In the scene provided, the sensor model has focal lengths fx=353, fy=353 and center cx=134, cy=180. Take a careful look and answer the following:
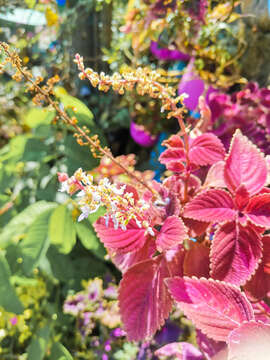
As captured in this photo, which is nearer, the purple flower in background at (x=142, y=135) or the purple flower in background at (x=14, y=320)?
the purple flower in background at (x=14, y=320)

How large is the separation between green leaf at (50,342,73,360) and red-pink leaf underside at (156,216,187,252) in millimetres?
197

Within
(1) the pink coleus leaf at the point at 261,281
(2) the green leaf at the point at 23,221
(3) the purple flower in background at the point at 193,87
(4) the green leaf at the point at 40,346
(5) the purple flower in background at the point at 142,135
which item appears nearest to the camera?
(1) the pink coleus leaf at the point at 261,281

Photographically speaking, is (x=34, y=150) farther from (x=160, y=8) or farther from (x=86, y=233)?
(x=160, y=8)

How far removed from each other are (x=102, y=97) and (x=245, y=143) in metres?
0.61

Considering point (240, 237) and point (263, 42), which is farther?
point (263, 42)

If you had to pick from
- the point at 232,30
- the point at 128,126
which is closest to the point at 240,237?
the point at 232,30

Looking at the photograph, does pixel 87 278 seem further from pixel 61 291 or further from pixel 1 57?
pixel 1 57

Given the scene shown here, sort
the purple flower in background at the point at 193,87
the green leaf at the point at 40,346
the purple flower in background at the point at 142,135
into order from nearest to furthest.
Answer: the green leaf at the point at 40,346 < the purple flower in background at the point at 193,87 < the purple flower in background at the point at 142,135

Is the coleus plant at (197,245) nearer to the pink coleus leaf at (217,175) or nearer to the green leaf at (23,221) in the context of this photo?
the pink coleus leaf at (217,175)

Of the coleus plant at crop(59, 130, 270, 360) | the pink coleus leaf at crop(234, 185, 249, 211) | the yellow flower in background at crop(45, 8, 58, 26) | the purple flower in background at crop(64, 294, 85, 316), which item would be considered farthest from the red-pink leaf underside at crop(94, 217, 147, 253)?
the yellow flower in background at crop(45, 8, 58, 26)

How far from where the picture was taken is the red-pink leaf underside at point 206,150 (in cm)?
44

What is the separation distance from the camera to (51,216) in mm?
571

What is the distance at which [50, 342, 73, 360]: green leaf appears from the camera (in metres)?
0.44

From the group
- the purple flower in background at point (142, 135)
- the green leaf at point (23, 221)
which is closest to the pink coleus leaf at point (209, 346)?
the green leaf at point (23, 221)
